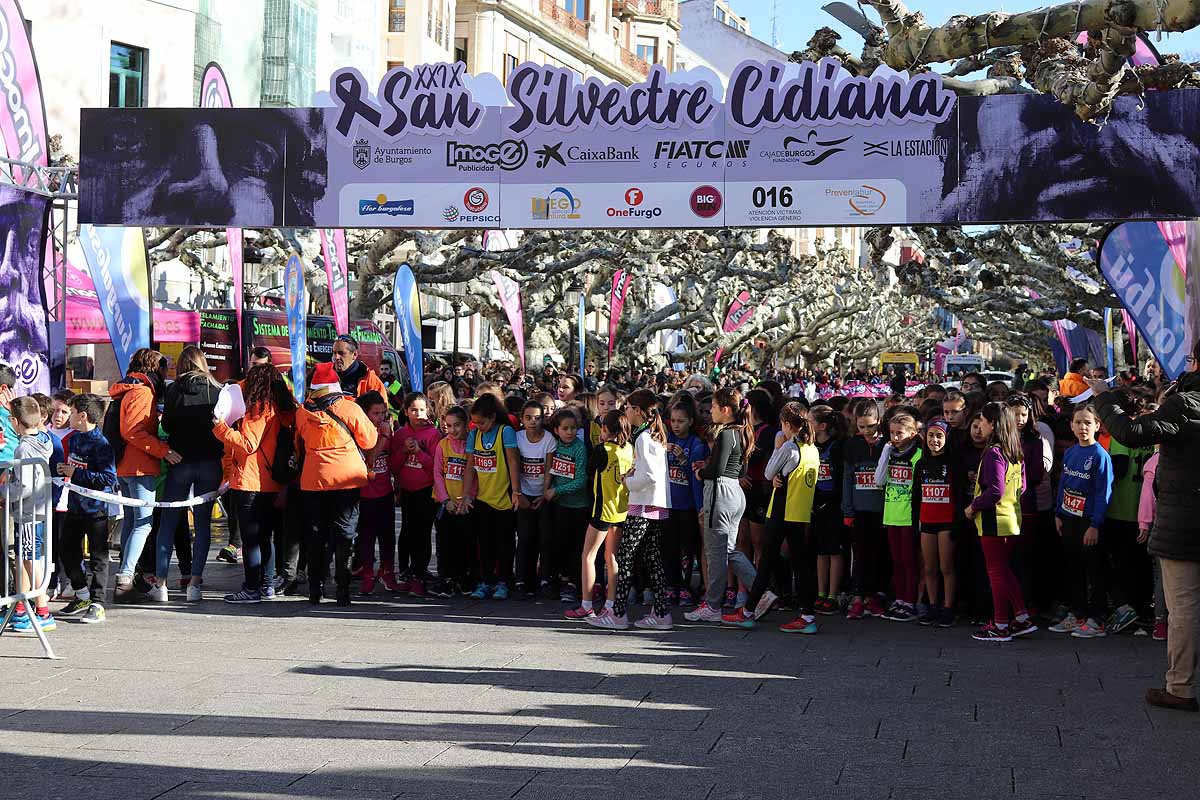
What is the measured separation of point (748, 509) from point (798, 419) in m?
0.90

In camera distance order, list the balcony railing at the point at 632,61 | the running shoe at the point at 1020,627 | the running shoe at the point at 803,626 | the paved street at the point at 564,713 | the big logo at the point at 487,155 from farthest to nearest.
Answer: the balcony railing at the point at 632,61, the big logo at the point at 487,155, the running shoe at the point at 803,626, the running shoe at the point at 1020,627, the paved street at the point at 564,713

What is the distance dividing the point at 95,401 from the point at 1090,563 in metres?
6.60

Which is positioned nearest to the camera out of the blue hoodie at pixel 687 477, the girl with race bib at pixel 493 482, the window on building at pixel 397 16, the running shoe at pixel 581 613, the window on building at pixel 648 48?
the running shoe at pixel 581 613

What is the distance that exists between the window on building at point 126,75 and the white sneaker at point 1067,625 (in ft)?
86.6

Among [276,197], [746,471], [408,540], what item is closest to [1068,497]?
[746,471]

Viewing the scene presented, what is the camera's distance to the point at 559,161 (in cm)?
1318

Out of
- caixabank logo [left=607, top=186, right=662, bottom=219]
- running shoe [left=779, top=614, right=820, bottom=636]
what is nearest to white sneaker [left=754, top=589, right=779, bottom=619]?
running shoe [left=779, top=614, right=820, bottom=636]

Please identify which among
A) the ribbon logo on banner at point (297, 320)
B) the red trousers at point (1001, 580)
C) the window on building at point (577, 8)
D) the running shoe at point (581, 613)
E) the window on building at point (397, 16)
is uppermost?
the window on building at point (577, 8)

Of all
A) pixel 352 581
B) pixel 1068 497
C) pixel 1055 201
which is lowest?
pixel 352 581

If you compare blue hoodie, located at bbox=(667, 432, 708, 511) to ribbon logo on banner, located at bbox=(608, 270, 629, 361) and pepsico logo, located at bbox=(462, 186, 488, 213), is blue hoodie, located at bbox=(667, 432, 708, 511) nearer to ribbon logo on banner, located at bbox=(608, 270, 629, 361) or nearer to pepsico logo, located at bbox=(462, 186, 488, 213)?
pepsico logo, located at bbox=(462, 186, 488, 213)

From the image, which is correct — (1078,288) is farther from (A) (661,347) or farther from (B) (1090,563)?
(A) (661,347)

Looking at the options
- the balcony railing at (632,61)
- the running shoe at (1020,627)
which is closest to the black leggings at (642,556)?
the running shoe at (1020,627)

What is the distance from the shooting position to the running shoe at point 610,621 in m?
9.35

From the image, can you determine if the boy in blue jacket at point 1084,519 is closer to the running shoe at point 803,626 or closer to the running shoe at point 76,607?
the running shoe at point 803,626
